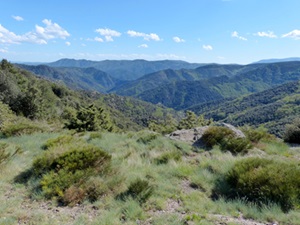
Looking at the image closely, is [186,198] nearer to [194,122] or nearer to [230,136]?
[230,136]

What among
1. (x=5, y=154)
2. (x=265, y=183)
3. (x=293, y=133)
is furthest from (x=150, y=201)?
(x=293, y=133)

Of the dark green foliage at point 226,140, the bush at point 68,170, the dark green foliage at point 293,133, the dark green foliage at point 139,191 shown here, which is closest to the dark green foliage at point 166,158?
the bush at point 68,170

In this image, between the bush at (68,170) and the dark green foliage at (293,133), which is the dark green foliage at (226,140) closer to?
the dark green foliage at (293,133)

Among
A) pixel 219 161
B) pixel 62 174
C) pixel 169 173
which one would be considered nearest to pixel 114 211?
pixel 62 174

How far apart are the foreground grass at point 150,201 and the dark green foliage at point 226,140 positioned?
163cm

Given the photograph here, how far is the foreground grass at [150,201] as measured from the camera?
200 inches

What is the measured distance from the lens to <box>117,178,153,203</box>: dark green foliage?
6.00 m

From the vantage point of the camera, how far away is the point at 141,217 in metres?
5.16

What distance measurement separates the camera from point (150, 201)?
5.93 m

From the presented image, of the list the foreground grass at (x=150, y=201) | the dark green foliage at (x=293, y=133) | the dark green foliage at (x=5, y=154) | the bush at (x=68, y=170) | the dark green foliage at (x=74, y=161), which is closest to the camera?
the foreground grass at (x=150, y=201)

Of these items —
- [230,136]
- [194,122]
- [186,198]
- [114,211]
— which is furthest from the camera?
[194,122]

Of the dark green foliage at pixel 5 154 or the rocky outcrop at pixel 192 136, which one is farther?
the rocky outcrop at pixel 192 136

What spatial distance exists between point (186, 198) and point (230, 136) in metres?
6.51

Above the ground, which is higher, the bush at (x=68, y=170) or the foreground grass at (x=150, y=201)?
the bush at (x=68, y=170)
